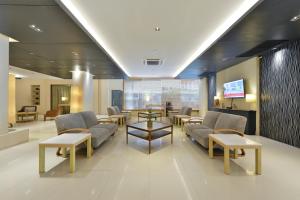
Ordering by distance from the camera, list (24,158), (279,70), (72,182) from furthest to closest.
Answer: (279,70) < (24,158) < (72,182)

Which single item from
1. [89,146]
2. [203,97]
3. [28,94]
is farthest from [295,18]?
[28,94]

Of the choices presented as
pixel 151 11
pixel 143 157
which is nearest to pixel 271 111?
pixel 143 157

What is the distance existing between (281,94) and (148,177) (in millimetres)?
4524

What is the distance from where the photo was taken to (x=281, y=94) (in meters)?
4.69

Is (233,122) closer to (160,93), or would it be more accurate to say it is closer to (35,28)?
(35,28)

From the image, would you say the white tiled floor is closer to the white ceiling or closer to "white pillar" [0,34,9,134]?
"white pillar" [0,34,9,134]

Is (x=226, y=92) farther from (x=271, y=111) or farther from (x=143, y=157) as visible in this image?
(x=143, y=157)

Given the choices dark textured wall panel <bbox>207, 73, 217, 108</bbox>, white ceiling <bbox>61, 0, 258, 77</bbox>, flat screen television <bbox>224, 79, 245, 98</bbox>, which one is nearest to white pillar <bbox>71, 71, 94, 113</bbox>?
white ceiling <bbox>61, 0, 258, 77</bbox>

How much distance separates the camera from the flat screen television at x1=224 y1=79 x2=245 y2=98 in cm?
632

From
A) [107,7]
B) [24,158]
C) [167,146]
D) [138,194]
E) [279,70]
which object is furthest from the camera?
[279,70]

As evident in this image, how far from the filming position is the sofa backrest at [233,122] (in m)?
3.48

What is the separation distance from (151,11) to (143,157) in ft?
9.39

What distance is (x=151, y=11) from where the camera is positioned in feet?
9.95

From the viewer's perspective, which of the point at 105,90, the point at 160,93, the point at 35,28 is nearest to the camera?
the point at 35,28
